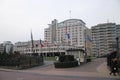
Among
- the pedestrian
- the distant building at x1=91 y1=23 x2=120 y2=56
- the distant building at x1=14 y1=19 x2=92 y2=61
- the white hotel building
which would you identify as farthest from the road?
the distant building at x1=91 y1=23 x2=120 y2=56

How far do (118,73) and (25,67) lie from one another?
2018cm

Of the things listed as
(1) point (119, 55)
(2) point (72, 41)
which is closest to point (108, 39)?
(2) point (72, 41)

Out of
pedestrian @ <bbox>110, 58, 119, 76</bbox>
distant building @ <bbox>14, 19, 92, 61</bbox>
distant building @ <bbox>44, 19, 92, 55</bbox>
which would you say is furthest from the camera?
distant building @ <bbox>14, 19, 92, 61</bbox>

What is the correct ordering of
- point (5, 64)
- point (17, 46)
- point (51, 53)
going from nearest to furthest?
point (5, 64), point (51, 53), point (17, 46)

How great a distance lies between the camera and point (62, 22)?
13612cm

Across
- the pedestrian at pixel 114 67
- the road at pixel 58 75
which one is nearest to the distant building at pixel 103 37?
the road at pixel 58 75

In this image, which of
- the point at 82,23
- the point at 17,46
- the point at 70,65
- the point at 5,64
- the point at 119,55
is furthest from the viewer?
the point at 17,46

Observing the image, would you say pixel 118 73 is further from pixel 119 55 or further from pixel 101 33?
pixel 101 33

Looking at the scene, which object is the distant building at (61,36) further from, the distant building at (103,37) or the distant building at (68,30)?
the distant building at (103,37)

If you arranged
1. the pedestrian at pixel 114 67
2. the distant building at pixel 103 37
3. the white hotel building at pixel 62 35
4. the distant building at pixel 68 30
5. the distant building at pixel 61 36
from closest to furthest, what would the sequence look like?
the pedestrian at pixel 114 67, the distant building at pixel 68 30, the distant building at pixel 61 36, the white hotel building at pixel 62 35, the distant building at pixel 103 37

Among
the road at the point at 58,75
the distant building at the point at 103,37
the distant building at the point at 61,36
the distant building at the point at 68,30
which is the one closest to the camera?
the road at the point at 58,75

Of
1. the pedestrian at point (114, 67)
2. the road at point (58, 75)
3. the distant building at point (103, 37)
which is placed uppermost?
the distant building at point (103, 37)

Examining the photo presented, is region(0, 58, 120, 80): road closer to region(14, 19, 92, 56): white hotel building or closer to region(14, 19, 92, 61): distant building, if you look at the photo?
region(14, 19, 92, 61): distant building

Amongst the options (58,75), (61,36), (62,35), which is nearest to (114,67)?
(58,75)
